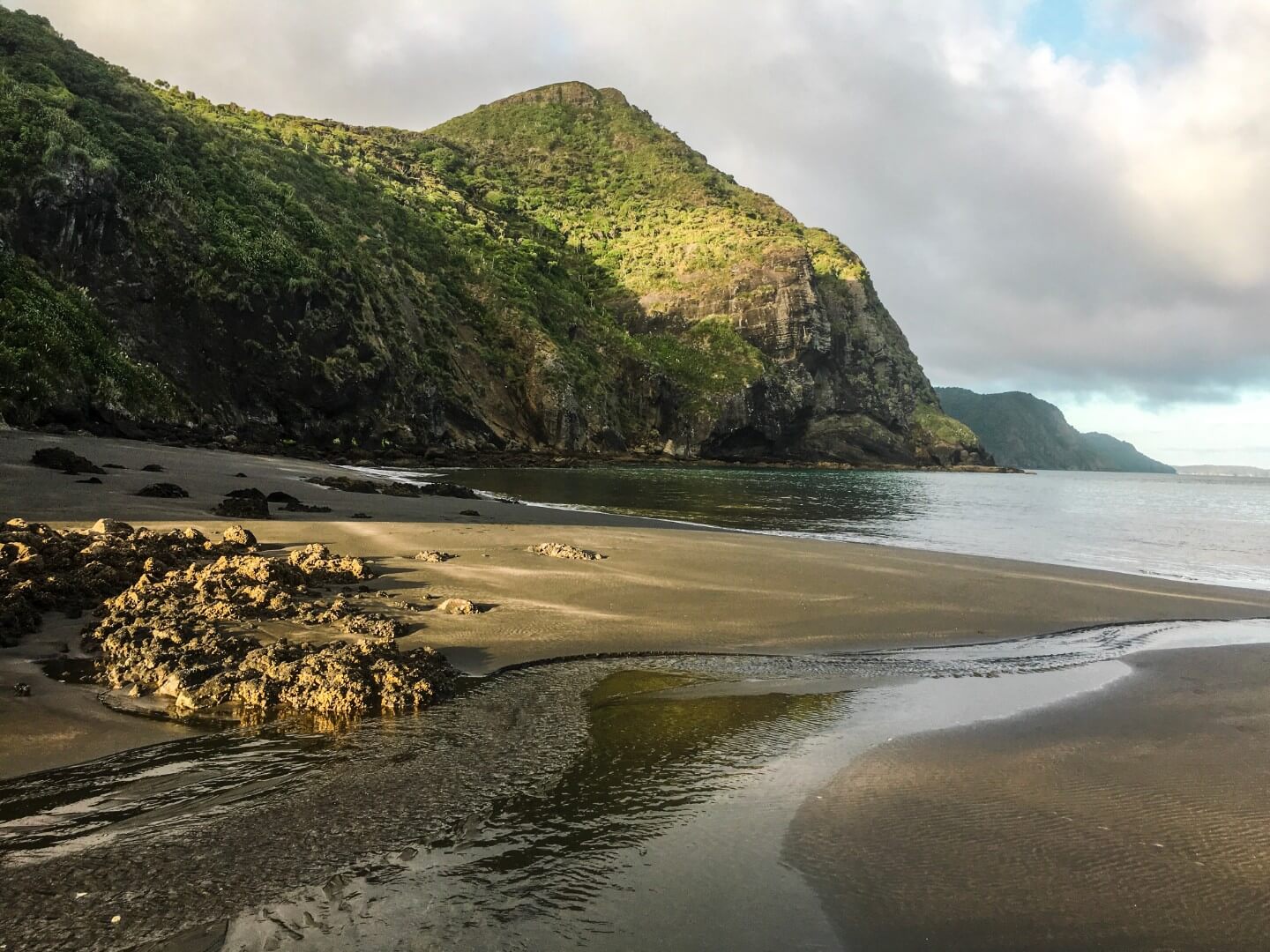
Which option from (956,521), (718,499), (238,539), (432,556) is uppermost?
(956,521)

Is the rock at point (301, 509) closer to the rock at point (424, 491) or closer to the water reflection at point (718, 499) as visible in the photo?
the rock at point (424, 491)

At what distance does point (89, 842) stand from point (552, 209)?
12970 centimetres

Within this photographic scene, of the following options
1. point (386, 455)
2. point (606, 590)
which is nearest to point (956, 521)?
point (606, 590)

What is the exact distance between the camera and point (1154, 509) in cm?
4747

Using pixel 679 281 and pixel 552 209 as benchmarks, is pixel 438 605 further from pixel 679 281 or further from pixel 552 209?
pixel 552 209

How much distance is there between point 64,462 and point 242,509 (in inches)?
203

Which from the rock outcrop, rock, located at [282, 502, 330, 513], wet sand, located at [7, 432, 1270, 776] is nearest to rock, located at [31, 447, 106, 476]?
wet sand, located at [7, 432, 1270, 776]

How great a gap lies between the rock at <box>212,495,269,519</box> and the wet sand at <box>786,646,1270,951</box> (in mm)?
11788

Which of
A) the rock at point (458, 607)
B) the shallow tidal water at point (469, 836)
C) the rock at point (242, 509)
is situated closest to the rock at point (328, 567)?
the rock at point (458, 607)

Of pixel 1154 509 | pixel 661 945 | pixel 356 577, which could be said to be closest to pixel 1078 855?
pixel 661 945

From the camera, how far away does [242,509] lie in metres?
13.3

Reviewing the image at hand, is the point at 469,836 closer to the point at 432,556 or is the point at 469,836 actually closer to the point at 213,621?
the point at 213,621

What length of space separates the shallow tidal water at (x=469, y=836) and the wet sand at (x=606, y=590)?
3.00 feet

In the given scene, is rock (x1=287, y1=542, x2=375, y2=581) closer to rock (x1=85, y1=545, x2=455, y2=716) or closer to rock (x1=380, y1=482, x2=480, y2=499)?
rock (x1=85, y1=545, x2=455, y2=716)
